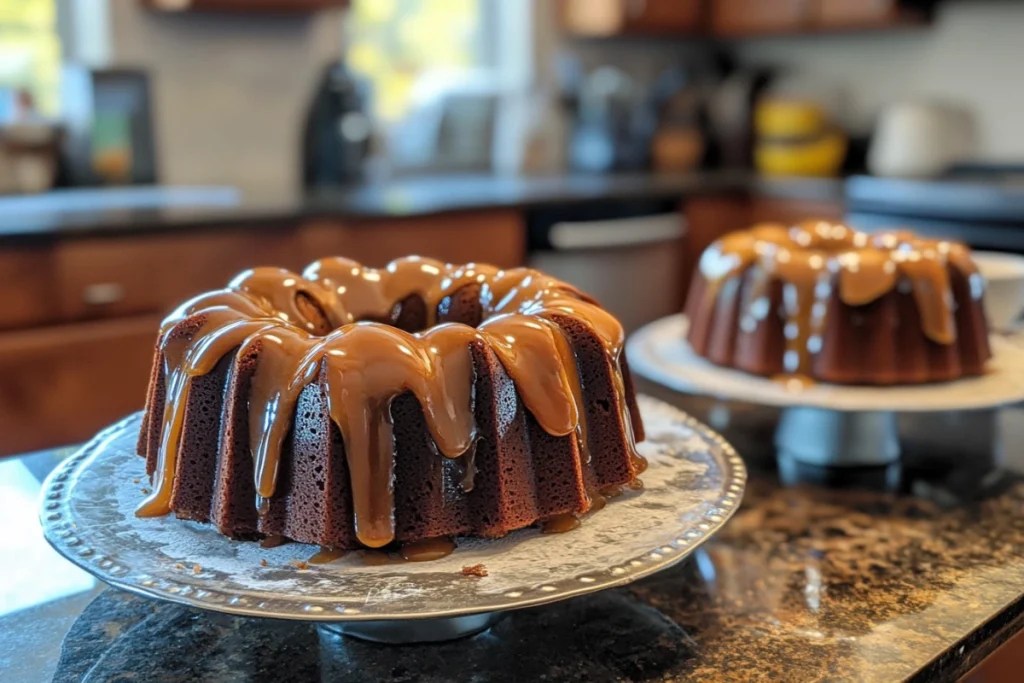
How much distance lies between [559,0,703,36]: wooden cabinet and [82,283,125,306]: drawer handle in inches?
87.6

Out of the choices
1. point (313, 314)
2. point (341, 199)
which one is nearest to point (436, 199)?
point (341, 199)

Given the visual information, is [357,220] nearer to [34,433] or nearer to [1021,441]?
[34,433]

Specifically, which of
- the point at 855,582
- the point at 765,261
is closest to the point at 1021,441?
the point at 765,261

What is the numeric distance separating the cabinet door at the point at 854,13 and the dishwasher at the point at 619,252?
972 millimetres

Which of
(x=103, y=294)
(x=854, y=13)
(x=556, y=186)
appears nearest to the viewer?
(x=103, y=294)

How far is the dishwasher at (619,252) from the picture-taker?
311cm

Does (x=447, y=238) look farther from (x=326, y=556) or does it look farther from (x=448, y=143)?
(x=326, y=556)

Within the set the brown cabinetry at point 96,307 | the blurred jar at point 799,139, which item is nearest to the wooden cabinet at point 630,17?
the blurred jar at point 799,139

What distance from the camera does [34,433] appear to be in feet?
7.75

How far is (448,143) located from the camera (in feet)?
12.8

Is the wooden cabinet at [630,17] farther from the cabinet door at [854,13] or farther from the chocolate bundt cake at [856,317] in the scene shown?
the chocolate bundt cake at [856,317]

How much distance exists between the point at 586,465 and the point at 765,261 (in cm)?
51

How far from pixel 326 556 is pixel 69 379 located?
1877mm

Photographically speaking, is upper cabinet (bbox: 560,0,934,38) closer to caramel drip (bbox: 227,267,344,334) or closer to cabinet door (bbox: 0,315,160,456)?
cabinet door (bbox: 0,315,160,456)
